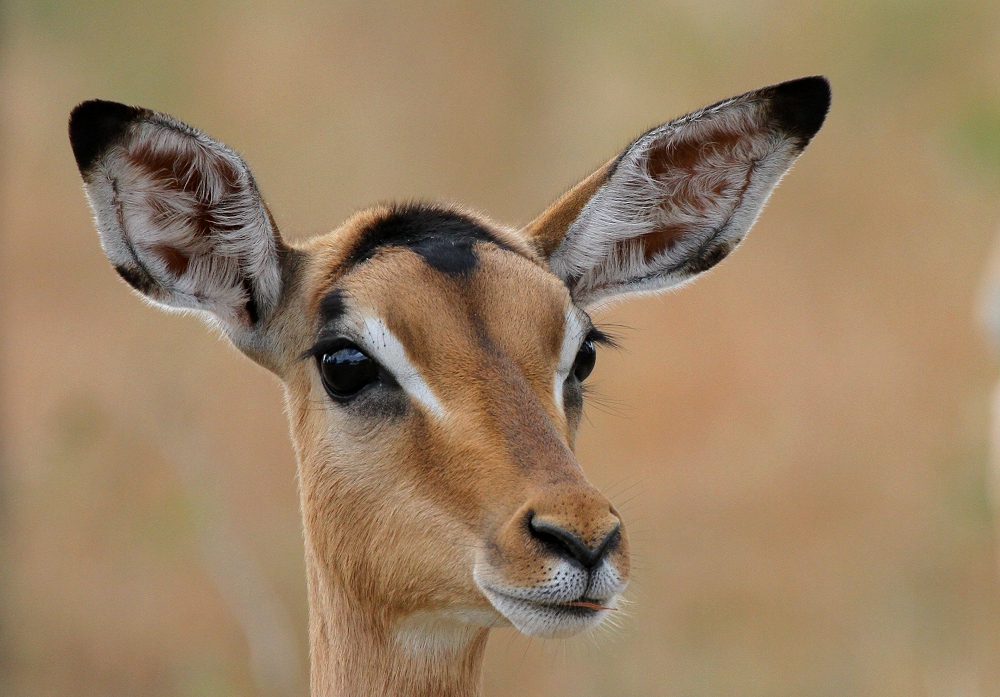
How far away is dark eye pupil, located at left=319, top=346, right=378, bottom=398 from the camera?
4199 mm

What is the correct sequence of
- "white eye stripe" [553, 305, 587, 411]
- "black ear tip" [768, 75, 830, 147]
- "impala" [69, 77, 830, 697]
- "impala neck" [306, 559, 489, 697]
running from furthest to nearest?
"black ear tip" [768, 75, 830, 147] → "white eye stripe" [553, 305, 587, 411] → "impala neck" [306, 559, 489, 697] → "impala" [69, 77, 830, 697]

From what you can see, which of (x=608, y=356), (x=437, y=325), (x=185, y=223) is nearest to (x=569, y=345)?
(x=437, y=325)

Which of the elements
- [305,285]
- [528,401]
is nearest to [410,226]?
[305,285]

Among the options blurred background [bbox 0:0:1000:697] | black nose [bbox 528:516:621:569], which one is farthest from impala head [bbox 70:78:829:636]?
blurred background [bbox 0:0:1000:697]

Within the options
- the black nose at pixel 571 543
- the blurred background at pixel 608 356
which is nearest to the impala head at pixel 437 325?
the black nose at pixel 571 543

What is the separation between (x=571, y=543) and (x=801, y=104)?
2156mm

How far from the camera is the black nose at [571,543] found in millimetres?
3477

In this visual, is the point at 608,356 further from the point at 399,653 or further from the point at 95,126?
the point at 95,126

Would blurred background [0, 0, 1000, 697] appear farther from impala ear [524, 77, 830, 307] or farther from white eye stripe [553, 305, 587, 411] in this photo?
white eye stripe [553, 305, 587, 411]

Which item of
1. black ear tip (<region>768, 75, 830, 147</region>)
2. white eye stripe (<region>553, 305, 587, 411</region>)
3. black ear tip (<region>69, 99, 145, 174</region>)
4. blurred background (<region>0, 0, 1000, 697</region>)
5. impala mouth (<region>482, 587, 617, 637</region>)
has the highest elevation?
black ear tip (<region>69, 99, 145, 174</region>)

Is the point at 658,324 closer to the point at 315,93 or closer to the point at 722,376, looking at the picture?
the point at 722,376

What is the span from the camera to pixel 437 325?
4141 mm

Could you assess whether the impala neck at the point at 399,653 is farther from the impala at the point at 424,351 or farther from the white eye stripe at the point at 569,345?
the white eye stripe at the point at 569,345

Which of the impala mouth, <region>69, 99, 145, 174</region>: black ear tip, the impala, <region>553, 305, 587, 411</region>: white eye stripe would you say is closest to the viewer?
the impala mouth
